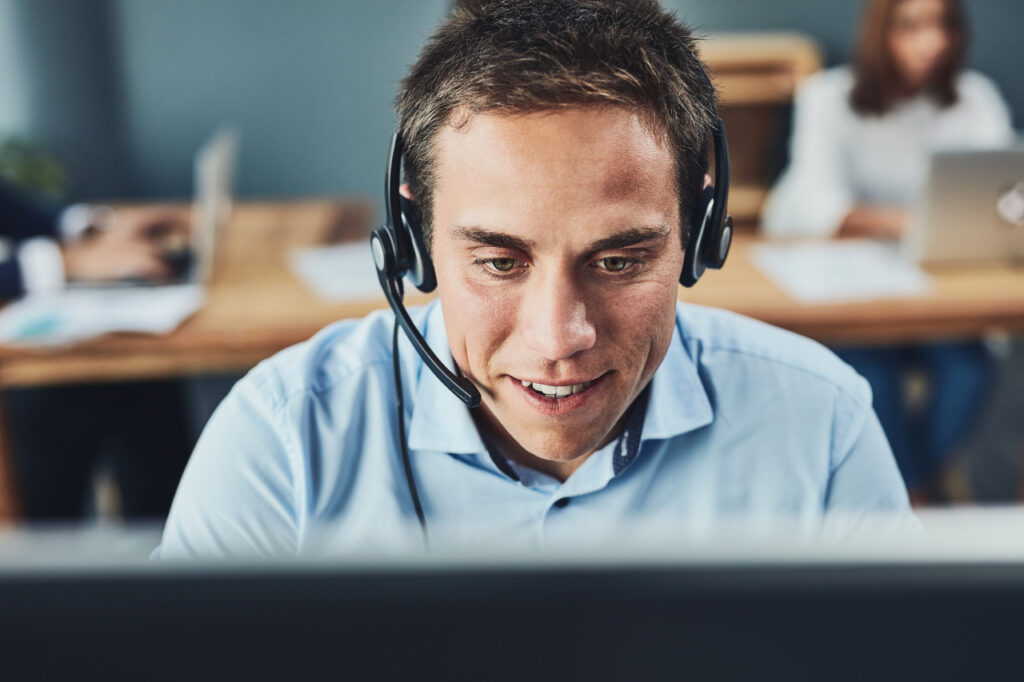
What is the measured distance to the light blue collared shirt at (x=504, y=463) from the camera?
0.85 metres

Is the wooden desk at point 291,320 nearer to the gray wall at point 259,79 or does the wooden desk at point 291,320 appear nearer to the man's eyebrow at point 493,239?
the man's eyebrow at point 493,239

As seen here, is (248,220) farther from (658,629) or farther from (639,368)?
(658,629)

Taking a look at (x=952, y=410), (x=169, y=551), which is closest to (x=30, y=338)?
(x=169, y=551)

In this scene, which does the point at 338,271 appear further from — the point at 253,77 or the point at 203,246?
the point at 253,77

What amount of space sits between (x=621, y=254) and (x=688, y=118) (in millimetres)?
131

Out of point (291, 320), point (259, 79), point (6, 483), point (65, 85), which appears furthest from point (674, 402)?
point (65, 85)

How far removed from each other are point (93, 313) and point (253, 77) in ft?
6.88

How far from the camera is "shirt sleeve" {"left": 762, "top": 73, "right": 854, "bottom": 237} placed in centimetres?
237

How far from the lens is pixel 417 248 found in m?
0.87

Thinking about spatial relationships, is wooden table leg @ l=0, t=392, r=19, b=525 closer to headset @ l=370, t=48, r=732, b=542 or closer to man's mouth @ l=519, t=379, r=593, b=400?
headset @ l=370, t=48, r=732, b=542

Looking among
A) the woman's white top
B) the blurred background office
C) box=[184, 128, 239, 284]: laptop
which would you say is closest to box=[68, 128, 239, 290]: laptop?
box=[184, 128, 239, 284]: laptop

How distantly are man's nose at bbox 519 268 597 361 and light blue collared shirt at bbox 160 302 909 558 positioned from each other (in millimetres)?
158

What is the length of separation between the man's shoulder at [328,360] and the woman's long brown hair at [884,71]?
1.94m

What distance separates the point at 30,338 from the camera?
1723 mm
